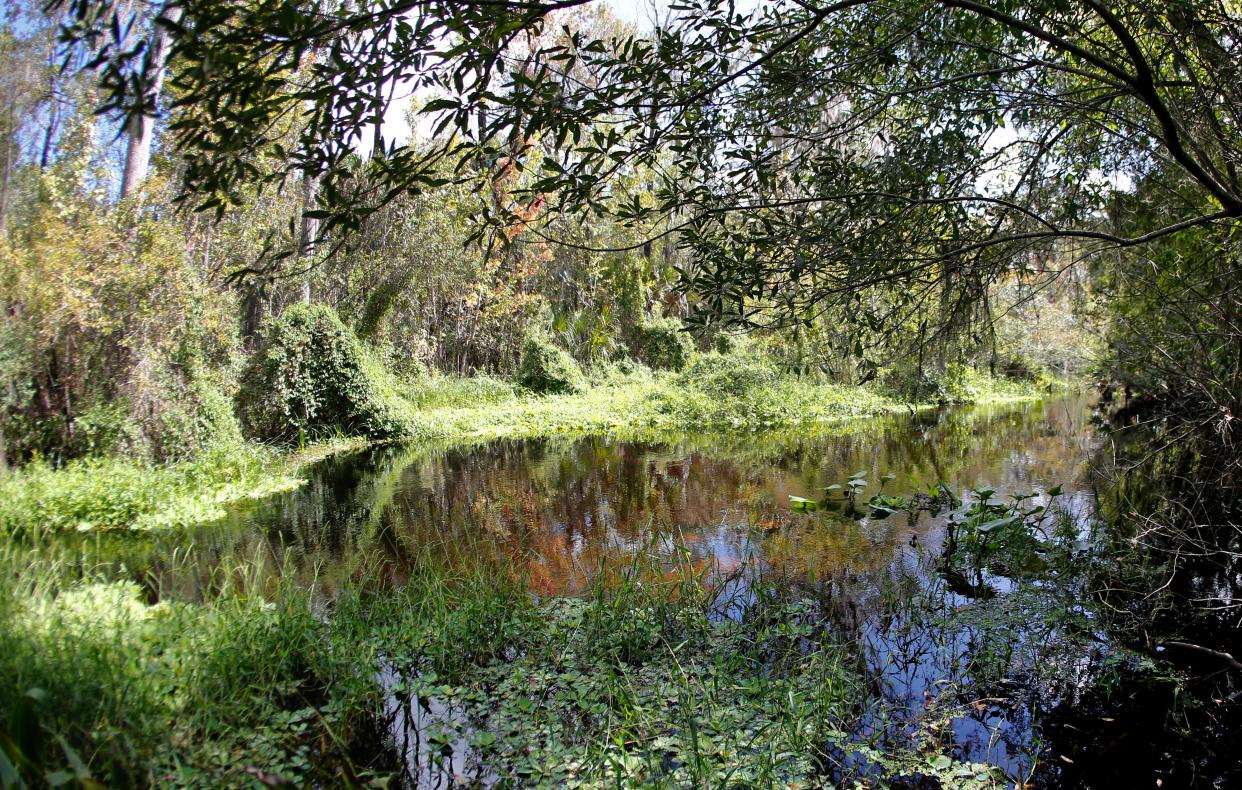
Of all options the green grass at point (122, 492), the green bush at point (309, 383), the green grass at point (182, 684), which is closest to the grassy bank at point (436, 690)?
the green grass at point (182, 684)

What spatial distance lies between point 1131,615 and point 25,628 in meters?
6.38

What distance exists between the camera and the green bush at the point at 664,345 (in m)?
26.9

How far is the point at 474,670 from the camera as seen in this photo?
4359mm

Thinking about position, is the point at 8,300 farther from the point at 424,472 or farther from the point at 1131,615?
the point at 1131,615

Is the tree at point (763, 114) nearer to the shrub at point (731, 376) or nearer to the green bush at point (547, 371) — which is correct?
the shrub at point (731, 376)

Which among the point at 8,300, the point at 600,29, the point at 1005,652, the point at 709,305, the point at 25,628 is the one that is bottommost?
the point at 1005,652

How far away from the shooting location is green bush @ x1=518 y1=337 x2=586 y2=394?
23.9m

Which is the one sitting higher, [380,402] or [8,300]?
[8,300]

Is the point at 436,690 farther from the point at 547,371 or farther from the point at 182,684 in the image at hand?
the point at 547,371

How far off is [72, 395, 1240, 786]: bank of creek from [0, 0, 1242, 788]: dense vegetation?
16 centimetres

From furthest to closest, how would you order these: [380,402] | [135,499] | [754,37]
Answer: [380,402] → [135,499] → [754,37]

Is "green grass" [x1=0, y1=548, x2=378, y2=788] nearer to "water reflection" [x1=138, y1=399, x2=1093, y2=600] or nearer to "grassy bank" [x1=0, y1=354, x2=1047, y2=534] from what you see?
"water reflection" [x1=138, y1=399, x2=1093, y2=600]

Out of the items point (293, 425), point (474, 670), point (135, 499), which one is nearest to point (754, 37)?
point (474, 670)

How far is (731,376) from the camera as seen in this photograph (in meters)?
21.5
